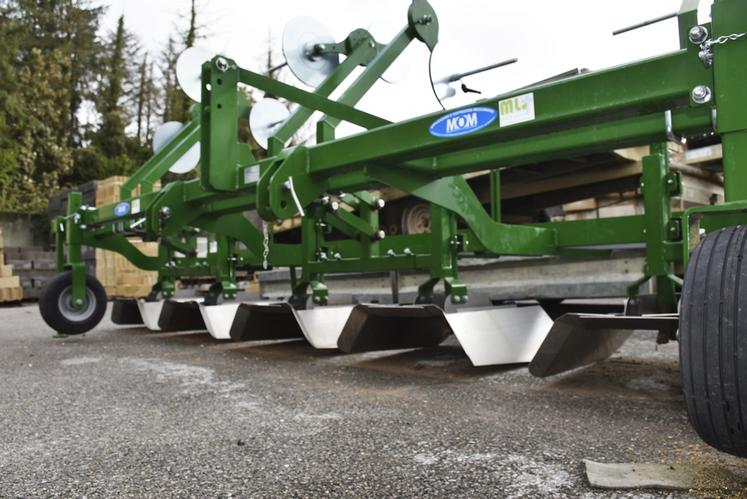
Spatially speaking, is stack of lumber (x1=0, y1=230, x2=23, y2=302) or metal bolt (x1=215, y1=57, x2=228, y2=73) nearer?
metal bolt (x1=215, y1=57, x2=228, y2=73)

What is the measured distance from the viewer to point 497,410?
7.25 ft

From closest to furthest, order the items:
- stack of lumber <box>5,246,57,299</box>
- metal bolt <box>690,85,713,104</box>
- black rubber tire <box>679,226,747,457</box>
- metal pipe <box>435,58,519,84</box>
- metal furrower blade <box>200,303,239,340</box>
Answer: black rubber tire <box>679,226,747,457</box> < metal bolt <box>690,85,713,104</box> < metal pipe <box>435,58,519,84</box> < metal furrower blade <box>200,303,239,340</box> < stack of lumber <box>5,246,57,299</box>

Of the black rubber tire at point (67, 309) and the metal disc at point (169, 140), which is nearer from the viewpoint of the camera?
the black rubber tire at point (67, 309)

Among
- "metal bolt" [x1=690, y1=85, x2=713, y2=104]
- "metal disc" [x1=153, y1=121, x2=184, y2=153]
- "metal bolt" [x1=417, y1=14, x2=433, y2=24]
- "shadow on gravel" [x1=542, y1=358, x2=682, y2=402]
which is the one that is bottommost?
"shadow on gravel" [x1=542, y1=358, x2=682, y2=402]

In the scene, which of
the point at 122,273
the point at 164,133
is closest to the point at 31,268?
the point at 122,273

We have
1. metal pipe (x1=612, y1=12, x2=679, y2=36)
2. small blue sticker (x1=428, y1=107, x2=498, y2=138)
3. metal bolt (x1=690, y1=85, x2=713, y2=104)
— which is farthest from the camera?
metal pipe (x1=612, y1=12, x2=679, y2=36)

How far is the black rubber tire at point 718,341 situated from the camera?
1165 millimetres

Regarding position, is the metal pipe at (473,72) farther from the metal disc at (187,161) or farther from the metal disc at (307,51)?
the metal disc at (187,161)

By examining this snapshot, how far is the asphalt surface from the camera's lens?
1.50 metres

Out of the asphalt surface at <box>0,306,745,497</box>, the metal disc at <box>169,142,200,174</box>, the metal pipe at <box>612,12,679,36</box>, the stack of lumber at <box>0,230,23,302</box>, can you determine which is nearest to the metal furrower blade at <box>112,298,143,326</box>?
the metal disc at <box>169,142,200,174</box>

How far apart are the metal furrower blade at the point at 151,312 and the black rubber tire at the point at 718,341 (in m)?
4.51

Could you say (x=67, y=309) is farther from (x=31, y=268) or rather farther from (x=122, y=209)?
(x=31, y=268)

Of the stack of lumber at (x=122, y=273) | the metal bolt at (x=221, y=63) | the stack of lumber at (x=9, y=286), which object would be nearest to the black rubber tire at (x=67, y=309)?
the metal bolt at (x=221, y=63)

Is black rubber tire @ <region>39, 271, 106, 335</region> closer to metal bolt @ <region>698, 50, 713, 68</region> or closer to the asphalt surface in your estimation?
the asphalt surface
